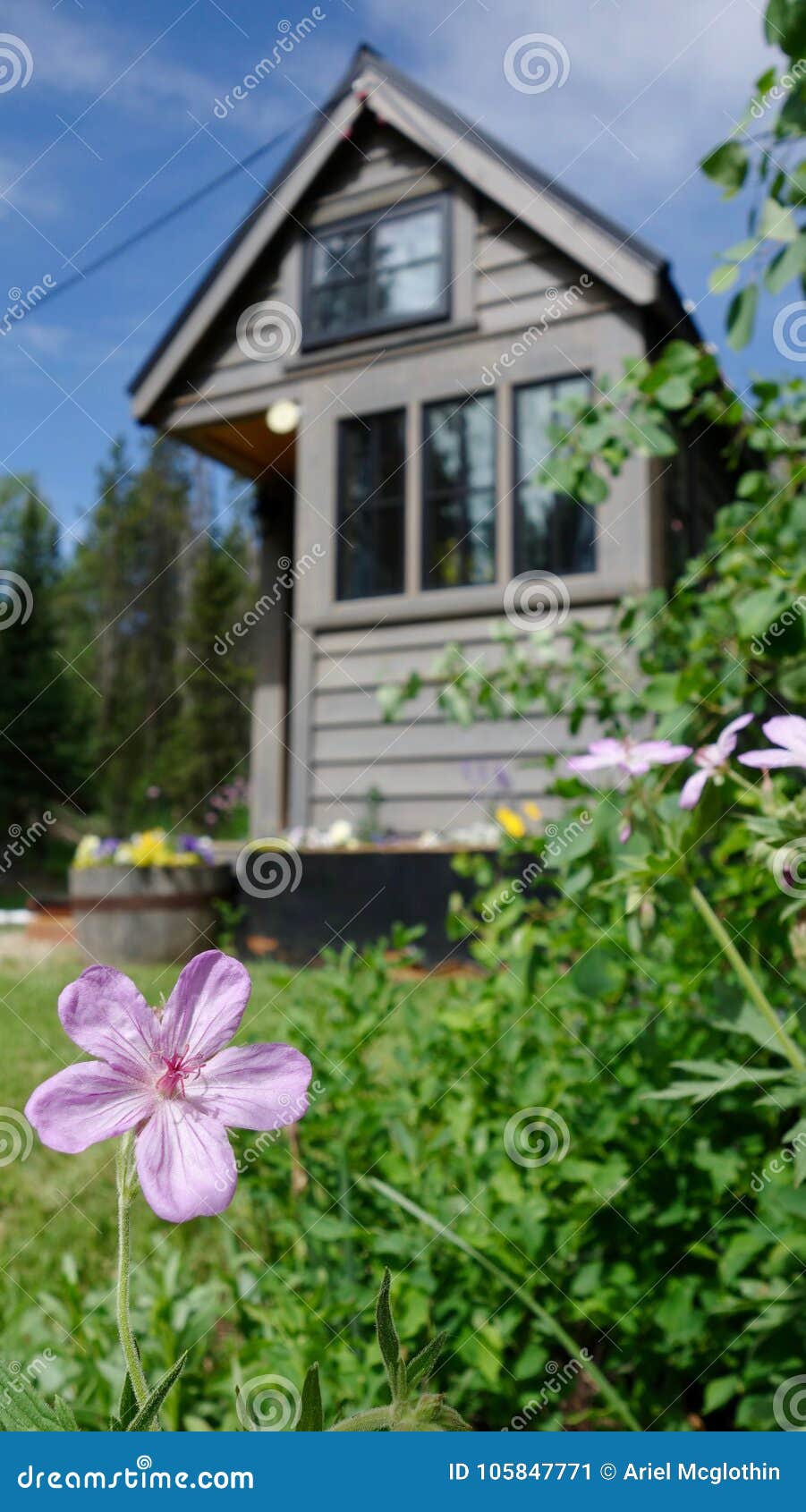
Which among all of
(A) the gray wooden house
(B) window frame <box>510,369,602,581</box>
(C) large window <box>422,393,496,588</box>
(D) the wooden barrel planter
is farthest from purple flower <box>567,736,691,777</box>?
(C) large window <box>422,393,496,588</box>

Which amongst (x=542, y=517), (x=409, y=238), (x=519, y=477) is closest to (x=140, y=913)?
(x=542, y=517)

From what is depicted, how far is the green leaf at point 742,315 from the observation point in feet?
4.79

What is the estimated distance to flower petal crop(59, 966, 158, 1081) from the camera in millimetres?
288

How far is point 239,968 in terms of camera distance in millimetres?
297

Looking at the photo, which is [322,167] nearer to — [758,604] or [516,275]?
[516,275]

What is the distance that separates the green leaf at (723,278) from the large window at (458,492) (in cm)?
524

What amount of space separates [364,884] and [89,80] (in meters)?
4.77

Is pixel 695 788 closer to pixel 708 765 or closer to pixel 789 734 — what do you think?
pixel 708 765

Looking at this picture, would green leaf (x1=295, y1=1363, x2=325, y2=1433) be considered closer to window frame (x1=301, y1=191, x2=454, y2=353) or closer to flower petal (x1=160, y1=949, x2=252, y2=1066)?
flower petal (x1=160, y1=949, x2=252, y2=1066)

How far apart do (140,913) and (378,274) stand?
4640 millimetres

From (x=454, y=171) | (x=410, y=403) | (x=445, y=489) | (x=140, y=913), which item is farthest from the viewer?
(x=445, y=489)

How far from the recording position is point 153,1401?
0.27 metres

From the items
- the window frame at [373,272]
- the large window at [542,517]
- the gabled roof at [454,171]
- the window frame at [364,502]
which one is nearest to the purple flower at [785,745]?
the gabled roof at [454,171]
